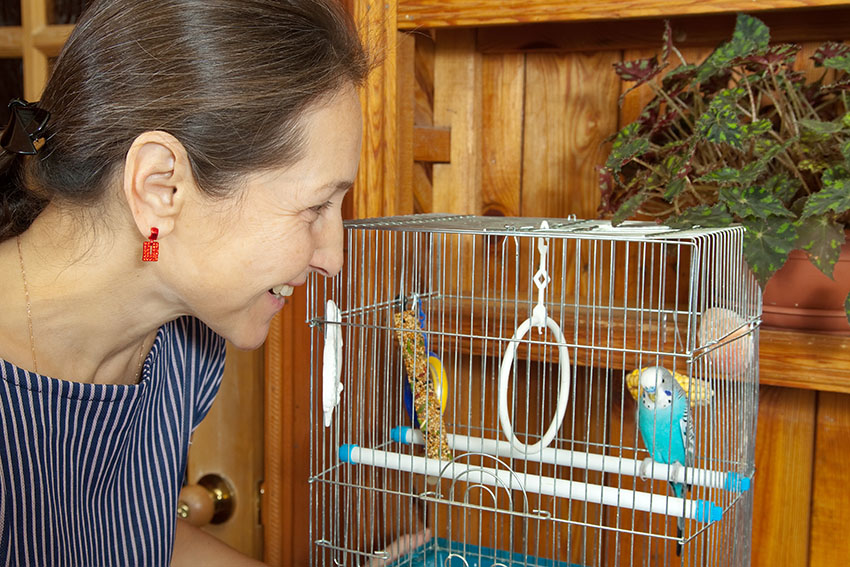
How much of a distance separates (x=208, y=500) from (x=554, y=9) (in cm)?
103

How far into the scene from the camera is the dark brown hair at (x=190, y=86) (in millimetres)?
780

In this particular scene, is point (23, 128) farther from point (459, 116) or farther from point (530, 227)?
point (459, 116)

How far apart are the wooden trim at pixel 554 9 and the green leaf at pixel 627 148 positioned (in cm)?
15

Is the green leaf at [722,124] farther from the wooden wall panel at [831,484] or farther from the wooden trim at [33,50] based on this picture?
the wooden trim at [33,50]

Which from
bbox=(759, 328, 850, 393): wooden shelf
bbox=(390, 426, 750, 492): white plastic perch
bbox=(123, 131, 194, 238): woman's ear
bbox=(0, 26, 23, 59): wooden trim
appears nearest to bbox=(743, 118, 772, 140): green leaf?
Result: bbox=(759, 328, 850, 393): wooden shelf

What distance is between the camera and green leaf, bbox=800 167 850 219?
978 millimetres

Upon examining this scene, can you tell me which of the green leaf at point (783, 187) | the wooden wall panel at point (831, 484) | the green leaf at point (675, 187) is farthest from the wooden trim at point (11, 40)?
the wooden wall panel at point (831, 484)

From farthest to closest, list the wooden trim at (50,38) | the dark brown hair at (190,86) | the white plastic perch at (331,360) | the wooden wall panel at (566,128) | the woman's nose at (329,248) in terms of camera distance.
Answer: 1. the wooden trim at (50,38)
2. the wooden wall panel at (566,128)
3. the white plastic perch at (331,360)
4. the woman's nose at (329,248)
5. the dark brown hair at (190,86)

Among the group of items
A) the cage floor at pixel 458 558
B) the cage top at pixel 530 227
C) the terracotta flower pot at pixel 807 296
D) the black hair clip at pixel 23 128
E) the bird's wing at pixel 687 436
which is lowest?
the cage floor at pixel 458 558

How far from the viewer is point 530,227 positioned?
1071 mm

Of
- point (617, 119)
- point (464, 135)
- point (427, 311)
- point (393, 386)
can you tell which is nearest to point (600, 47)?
point (617, 119)

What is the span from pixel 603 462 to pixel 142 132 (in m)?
0.61

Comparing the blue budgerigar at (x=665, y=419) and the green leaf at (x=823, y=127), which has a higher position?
the green leaf at (x=823, y=127)

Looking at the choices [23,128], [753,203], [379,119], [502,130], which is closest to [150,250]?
[23,128]
